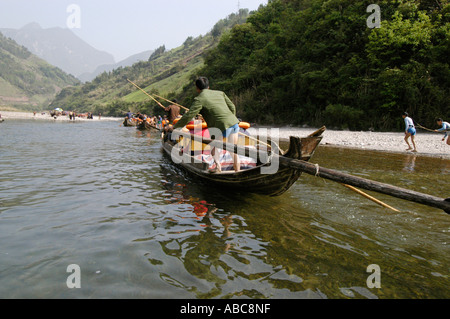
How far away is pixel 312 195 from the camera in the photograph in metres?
6.50

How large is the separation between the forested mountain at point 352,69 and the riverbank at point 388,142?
6.37ft

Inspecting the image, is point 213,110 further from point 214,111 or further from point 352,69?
point 352,69

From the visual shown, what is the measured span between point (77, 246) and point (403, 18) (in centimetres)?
2603

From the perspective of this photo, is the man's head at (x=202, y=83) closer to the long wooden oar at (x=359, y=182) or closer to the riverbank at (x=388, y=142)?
the long wooden oar at (x=359, y=182)

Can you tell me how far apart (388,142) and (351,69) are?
910 centimetres

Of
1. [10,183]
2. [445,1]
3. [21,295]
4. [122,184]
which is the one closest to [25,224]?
[21,295]

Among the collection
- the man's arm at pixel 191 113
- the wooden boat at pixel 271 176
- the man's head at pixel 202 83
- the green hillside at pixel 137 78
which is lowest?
the wooden boat at pixel 271 176

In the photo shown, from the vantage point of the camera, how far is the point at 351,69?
2183 centimetres

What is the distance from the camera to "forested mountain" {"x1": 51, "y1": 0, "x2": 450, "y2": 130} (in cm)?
1770

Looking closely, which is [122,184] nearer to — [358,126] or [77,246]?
[77,246]

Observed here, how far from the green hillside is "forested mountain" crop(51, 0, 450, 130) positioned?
68.8 m

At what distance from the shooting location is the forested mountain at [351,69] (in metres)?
17.7

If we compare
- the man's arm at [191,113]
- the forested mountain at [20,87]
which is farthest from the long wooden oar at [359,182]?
the forested mountain at [20,87]
